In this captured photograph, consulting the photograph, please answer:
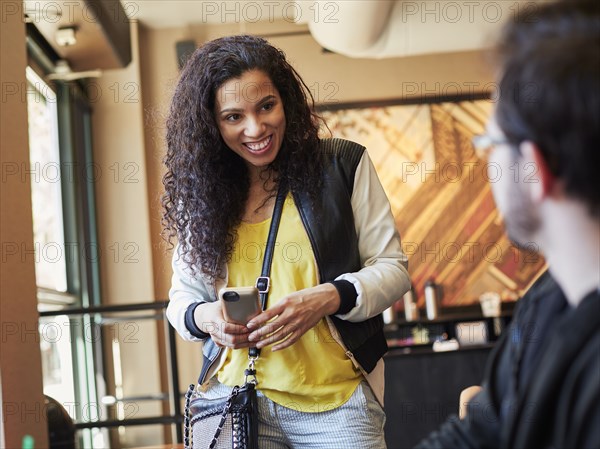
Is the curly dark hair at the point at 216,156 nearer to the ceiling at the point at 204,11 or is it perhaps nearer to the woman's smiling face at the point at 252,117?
the woman's smiling face at the point at 252,117

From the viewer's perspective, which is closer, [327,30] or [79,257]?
[327,30]

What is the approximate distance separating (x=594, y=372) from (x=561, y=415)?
0.06m

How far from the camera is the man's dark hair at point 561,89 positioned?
86 cm

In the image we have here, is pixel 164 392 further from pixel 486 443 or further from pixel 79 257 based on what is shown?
pixel 486 443

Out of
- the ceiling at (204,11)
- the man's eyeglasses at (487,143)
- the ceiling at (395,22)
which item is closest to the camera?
the man's eyeglasses at (487,143)

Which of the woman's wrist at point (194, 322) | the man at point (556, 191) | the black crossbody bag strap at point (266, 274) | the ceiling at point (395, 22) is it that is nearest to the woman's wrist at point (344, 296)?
the black crossbody bag strap at point (266, 274)

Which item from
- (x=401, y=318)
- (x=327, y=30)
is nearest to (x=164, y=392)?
(x=401, y=318)

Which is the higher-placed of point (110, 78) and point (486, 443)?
point (110, 78)

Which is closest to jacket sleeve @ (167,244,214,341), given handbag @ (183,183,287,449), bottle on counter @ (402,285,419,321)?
handbag @ (183,183,287,449)

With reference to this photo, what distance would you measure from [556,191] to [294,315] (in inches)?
35.3

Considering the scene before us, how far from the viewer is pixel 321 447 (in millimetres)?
1783

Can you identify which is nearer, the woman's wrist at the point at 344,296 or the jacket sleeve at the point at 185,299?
the woman's wrist at the point at 344,296

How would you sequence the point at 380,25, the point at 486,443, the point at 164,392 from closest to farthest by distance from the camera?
the point at 486,443 → the point at 380,25 → the point at 164,392

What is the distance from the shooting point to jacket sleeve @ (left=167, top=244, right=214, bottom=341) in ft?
6.32
